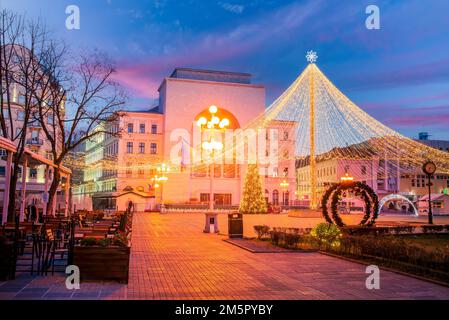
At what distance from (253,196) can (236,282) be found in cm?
4146

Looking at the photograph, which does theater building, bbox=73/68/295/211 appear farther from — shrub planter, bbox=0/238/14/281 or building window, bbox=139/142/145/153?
shrub planter, bbox=0/238/14/281

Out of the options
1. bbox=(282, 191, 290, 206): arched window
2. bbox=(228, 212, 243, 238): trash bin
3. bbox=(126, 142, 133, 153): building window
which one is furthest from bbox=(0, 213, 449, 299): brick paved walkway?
bbox=(126, 142, 133, 153): building window

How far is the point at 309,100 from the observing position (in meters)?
36.4

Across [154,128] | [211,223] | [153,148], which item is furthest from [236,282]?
[154,128]

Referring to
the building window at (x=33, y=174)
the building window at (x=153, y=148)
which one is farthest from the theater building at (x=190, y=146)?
the building window at (x=33, y=174)

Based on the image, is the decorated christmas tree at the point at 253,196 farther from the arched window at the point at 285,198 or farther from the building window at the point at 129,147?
the building window at the point at 129,147

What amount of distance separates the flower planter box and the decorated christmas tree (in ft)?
137

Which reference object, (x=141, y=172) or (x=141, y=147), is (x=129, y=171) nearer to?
(x=141, y=172)

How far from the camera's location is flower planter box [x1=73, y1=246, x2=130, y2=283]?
927 cm
